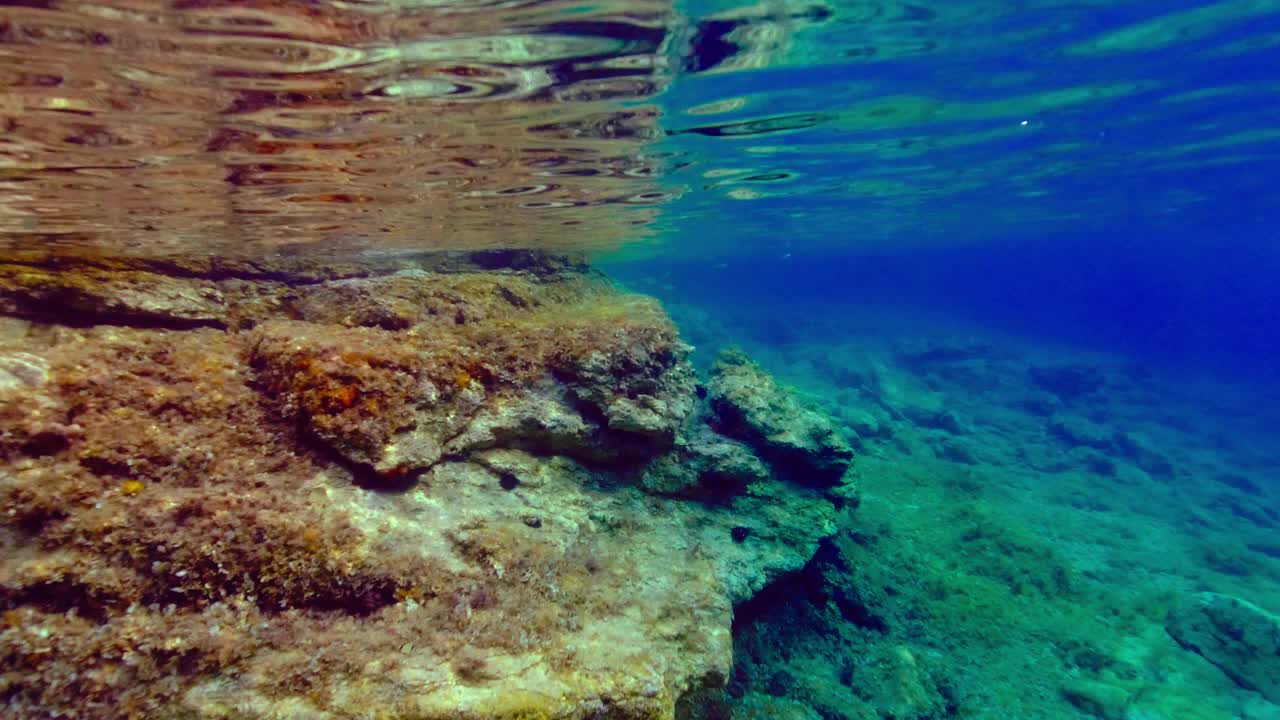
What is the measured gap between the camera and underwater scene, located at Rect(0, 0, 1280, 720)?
14.5 ft

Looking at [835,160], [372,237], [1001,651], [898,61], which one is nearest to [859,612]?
[1001,651]

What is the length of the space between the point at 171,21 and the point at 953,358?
4107 centimetres

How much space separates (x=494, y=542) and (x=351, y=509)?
1.50 metres

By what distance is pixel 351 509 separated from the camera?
5.39 meters

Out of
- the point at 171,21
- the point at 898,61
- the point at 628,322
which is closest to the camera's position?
the point at 171,21

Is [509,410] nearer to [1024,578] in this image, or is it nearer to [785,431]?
[785,431]

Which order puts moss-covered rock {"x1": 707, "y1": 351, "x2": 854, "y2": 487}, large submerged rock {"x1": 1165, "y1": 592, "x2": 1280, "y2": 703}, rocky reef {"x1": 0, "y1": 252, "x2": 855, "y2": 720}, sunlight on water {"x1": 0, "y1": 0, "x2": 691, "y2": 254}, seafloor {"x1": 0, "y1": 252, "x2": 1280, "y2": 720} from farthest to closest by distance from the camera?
large submerged rock {"x1": 1165, "y1": 592, "x2": 1280, "y2": 703} → moss-covered rock {"x1": 707, "y1": 351, "x2": 854, "y2": 487} → sunlight on water {"x1": 0, "y1": 0, "x2": 691, "y2": 254} → seafloor {"x1": 0, "y1": 252, "x2": 1280, "y2": 720} → rocky reef {"x1": 0, "y1": 252, "x2": 855, "y2": 720}

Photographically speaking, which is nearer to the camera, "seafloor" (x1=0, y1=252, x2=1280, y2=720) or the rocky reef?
the rocky reef

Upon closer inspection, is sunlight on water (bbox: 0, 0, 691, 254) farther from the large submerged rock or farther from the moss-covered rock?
the large submerged rock

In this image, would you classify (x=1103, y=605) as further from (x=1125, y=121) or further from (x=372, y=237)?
(x=372, y=237)

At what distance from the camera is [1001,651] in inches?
409

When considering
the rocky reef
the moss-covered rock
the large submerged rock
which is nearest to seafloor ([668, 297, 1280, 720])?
the large submerged rock

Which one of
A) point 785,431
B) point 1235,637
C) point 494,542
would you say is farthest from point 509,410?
point 1235,637

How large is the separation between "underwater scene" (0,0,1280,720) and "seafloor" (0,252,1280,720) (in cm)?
4
